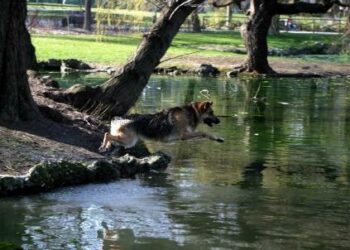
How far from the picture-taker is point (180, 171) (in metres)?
14.8

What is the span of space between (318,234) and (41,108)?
8.47 meters

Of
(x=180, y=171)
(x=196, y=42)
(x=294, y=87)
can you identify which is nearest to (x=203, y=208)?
(x=180, y=171)

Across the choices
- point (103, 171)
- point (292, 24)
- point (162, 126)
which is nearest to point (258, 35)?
point (162, 126)

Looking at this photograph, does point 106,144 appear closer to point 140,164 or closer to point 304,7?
point 140,164

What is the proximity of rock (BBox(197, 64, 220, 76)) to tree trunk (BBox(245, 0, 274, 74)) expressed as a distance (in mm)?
1683

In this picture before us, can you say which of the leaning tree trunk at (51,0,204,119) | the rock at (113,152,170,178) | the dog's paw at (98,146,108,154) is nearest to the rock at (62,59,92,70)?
the leaning tree trunk at (51,0,204,119)

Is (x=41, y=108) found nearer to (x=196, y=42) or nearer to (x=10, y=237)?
(x=10, y=237)

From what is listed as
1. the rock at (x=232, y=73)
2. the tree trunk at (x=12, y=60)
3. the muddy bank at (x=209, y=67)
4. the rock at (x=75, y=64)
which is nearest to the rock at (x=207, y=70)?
the muddy bank at (x=209, y=67)

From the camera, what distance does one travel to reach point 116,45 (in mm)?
51562

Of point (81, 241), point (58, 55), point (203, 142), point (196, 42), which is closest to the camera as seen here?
point (81, 241)

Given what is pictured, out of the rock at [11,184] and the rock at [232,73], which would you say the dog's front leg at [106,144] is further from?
the rock at [232,73]

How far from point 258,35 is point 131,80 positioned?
65.6 ft

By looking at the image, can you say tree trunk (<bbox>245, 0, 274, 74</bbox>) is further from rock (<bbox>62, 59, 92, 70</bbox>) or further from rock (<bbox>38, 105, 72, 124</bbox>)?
rock (<bbox>38, 105, 72, 124</bbox>)

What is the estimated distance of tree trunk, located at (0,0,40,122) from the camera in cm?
1516
